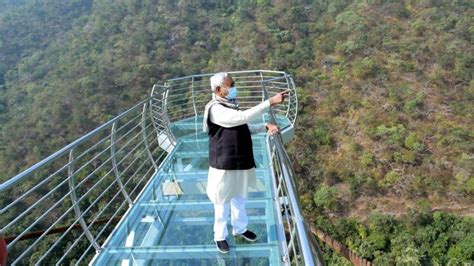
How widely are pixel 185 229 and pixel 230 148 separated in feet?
2.67

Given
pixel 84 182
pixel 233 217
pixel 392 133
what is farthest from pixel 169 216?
pixel 392 133

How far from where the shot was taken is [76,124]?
26.7 metres

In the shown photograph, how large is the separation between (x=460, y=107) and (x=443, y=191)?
26.0ft

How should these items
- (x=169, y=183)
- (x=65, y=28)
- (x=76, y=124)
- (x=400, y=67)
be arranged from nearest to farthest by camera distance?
1. (x=169, y=183)
2. (x=76, y=124)
3. (x=400, y=67)
4. (x=65, y=28)

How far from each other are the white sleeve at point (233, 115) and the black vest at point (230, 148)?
0.21ft

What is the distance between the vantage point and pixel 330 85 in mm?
31625

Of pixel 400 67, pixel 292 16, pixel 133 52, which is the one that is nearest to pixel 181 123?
pixel 400 67

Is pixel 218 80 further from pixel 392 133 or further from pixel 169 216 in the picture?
pixel 392 133

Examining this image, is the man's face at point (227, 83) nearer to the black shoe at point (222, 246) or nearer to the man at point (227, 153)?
the man at point (227, 153)

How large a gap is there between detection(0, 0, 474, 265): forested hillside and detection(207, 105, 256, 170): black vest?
54.3 feet

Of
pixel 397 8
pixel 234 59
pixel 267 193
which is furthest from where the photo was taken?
pixel 397 8

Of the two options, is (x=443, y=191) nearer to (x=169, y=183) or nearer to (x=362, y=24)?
(x=362, y=24)

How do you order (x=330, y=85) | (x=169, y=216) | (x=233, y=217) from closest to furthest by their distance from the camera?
(x=233, y=217), (x=169, y=216), (x=330, y=85)

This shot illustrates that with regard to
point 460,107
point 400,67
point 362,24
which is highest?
point 362,24
